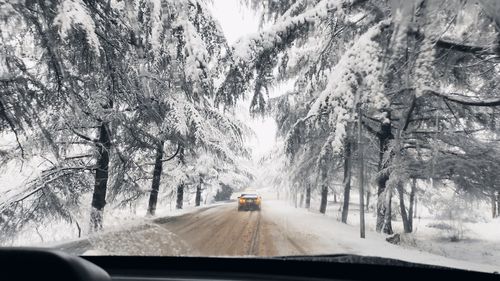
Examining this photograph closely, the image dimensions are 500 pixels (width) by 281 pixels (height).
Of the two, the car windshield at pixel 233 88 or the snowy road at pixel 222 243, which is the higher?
the car windshield at pixel 233 88

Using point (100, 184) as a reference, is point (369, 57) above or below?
above

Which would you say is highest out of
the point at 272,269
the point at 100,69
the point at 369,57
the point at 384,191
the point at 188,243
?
the point at 369,57

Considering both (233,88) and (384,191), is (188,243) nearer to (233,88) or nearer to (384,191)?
(384,191)

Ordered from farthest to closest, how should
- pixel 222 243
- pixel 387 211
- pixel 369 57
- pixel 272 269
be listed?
pixel 387 211
pixel 222 243
pixel 369 57
pixel 272 269

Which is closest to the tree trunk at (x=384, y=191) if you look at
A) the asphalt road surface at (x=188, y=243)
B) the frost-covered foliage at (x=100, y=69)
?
the asphalt road surface at (x=188, y=243)

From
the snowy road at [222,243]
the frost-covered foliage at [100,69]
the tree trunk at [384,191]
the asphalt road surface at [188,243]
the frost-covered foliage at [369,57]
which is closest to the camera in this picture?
the frost-covered foliage at [369,57]

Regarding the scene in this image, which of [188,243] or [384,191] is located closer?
[188,243]

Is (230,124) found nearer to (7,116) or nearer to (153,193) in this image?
(153,193)

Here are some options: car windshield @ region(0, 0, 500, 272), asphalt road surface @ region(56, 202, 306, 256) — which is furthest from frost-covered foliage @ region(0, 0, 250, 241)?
asphalt road surface @ region(56, 202, 306, 256)

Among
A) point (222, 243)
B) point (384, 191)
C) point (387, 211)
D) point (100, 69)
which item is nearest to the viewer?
point (100, 69)

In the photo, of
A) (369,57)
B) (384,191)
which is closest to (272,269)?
(369,57)

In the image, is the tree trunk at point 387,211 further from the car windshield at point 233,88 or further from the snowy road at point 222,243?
the snowy road at point 222,243

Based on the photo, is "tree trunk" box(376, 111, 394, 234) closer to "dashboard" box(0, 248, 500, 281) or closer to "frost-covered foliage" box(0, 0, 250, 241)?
"frost-covered foliage" box(0, 0, 250, 241)

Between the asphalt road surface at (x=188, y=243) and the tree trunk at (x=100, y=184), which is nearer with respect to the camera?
the asphalt road surface at (x=188, y=243)
